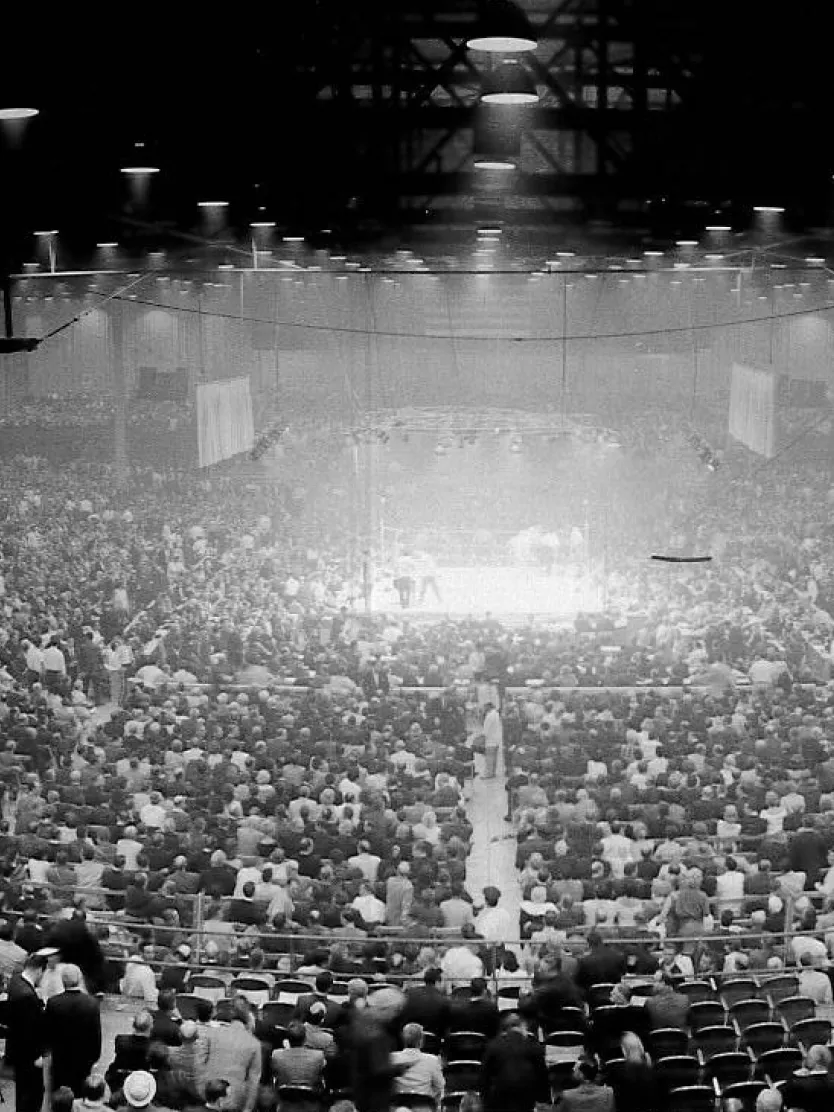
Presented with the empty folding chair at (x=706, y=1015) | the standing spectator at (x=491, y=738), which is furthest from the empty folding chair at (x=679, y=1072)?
the standing spectator at (x=491, y=738)

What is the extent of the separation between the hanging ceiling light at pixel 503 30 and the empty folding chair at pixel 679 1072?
620cm

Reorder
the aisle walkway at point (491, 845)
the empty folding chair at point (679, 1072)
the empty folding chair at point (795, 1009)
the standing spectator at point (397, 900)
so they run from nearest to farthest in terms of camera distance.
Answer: the empty folding chair at point (679, 1072) → the empty folding chair at point (795, 1009) → the standing spectator at point (397, 900) → the aisle walkway at point (491, 845)

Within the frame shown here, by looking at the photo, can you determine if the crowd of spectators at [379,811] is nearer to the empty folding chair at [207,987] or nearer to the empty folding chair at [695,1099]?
the empty folding chair at [207,987]

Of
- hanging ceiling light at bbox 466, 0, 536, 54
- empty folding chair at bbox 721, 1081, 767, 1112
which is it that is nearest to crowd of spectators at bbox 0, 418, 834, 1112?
empty folding chair at bbox 721, 1081, 767, 1112

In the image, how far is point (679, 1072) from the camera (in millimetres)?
11078

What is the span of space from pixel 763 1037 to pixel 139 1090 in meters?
4.34

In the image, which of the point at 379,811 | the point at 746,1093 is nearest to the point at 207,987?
the point at 746,1093

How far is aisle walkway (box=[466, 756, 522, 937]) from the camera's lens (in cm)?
1838

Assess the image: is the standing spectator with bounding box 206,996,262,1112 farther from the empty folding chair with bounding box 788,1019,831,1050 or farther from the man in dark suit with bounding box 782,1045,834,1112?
the empty folding chair with bounding box 788,1019,831,1050

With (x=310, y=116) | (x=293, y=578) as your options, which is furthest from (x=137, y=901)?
(x=293, y=578)

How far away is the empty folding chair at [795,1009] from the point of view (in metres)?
12.4

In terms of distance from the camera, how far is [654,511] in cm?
3978

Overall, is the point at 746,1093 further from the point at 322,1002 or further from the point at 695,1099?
the point at 322,1002

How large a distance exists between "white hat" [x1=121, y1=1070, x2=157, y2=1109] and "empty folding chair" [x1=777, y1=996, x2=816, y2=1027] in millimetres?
4798
